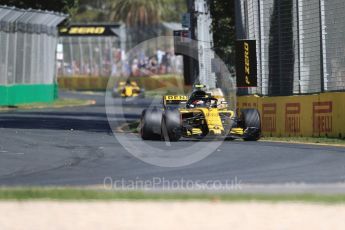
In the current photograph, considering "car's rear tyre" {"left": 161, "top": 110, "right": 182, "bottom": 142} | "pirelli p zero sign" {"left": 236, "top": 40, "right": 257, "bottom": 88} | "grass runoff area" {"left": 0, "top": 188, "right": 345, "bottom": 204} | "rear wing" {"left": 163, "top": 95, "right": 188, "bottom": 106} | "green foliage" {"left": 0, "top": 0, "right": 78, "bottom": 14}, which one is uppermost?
"green foliage" {"left": 0, "top": 0, "right": 78, "bottom": 14}

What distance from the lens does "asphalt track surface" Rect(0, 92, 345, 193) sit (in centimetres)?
1416

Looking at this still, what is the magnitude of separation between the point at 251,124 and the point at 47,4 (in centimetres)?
3170

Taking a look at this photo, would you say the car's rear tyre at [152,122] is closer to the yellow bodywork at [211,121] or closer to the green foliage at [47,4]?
the yellow bodywork at [211,121]

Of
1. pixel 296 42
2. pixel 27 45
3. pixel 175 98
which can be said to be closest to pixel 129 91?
pixel 27 45

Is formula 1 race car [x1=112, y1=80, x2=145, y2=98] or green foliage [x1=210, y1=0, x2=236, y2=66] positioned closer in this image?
green foliage [x1=210, y1=0, x2=236, y2=66]

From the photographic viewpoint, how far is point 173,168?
53.8 ft

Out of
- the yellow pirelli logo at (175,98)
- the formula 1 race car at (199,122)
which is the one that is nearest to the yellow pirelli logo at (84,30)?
the yellow pirelli logo at (175,98)

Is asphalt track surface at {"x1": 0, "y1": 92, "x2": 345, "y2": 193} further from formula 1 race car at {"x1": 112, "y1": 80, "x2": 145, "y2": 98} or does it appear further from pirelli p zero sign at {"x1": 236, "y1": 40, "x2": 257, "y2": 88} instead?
formula 1 race car at {"x1": 112, "y1": 80, "x2": 145, "y2": 98}

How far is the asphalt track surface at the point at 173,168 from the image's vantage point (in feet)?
46.4

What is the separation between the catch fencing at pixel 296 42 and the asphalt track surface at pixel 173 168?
3288 mm

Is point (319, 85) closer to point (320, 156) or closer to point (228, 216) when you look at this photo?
point (320, 156)

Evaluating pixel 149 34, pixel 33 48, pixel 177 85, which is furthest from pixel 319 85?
pixel 149 34

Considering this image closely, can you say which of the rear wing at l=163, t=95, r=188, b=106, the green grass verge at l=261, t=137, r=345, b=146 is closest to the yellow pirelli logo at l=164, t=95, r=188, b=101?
the rear wing at l=163, t=95, r=188, b=106

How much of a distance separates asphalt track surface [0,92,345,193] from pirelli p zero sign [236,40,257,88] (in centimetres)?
419
